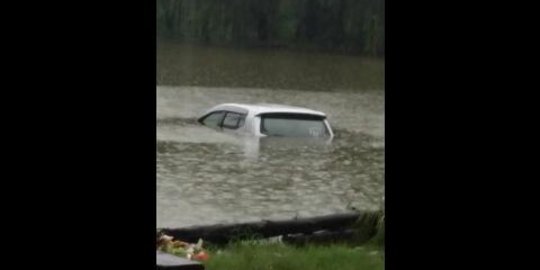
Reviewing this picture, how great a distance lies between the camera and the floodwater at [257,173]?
10.6 metres

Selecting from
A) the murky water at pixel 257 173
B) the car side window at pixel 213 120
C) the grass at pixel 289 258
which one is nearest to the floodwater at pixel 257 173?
the murky water at pixel 257 173

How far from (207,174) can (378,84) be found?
2323 centimetres

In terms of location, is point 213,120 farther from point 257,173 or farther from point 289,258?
point 289,258

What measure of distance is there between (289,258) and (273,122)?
1117 centimetres

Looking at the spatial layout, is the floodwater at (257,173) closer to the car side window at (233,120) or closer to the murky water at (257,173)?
the murky water at (257,173)

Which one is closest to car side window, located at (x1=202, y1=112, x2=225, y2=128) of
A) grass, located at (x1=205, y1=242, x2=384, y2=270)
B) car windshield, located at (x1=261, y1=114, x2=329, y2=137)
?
car windshield, located at (x1=261, y1=114, x2=329, y2=137)

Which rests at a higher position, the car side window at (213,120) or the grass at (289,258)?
the grass at (289,258)

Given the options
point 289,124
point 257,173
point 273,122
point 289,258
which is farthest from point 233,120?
point 289,258

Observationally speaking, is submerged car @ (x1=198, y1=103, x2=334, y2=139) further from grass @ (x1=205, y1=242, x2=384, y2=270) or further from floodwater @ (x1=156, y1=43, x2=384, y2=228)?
grass @ (x1=205, y1=242, x2=384, y2=270)

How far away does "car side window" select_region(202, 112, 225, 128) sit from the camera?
18.6m
